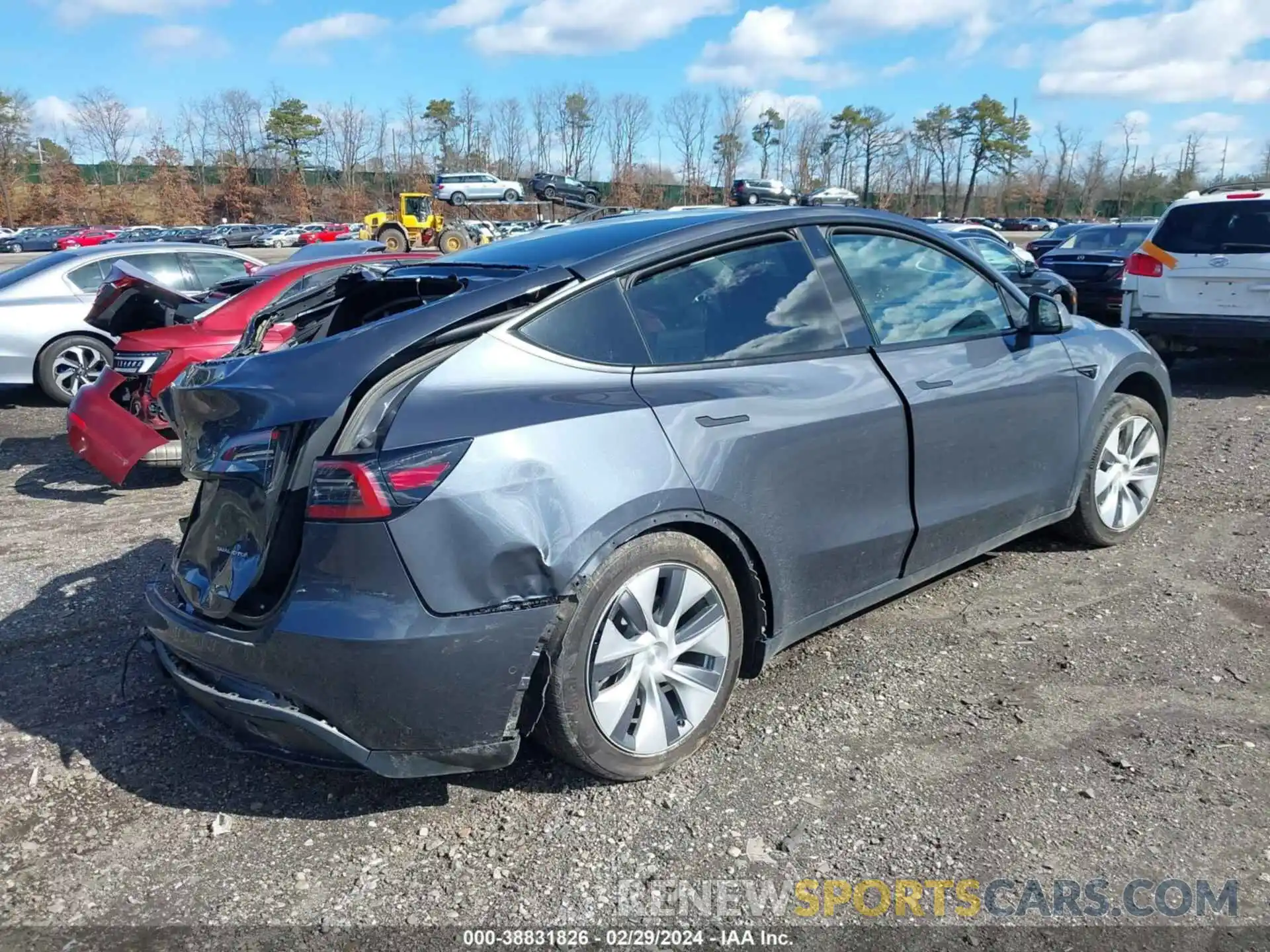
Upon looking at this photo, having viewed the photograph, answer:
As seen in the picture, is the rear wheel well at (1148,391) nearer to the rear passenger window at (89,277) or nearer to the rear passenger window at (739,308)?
the rear passenger window at (739,308)

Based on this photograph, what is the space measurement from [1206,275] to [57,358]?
10.8 m

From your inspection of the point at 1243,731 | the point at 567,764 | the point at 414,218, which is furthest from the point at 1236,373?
the point at 414,218

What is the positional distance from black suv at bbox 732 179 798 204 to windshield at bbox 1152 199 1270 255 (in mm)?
5210

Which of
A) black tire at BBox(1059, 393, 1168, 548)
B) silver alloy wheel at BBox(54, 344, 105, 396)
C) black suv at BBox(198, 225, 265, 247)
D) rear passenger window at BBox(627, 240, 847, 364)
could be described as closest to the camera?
rear passenger window at BBox(627, 240, 847, 364)

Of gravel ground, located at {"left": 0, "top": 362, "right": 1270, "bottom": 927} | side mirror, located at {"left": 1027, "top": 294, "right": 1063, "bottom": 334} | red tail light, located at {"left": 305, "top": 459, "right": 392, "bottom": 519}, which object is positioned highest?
side mirror, located at {"left": 1027, "top": 294, "right": 1063, "bottom": 334}

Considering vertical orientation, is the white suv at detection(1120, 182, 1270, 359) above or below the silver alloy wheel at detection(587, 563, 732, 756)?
above

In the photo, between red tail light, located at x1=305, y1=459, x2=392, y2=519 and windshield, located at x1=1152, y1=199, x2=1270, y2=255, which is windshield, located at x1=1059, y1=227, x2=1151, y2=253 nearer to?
windshield, located at x1=1152, y1=199, x2=1270, y2=255

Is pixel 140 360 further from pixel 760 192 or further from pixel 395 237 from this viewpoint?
pixel 395 237

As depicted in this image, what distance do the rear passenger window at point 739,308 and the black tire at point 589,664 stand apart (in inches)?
24.4

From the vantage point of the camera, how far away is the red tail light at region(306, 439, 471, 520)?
2.44 m

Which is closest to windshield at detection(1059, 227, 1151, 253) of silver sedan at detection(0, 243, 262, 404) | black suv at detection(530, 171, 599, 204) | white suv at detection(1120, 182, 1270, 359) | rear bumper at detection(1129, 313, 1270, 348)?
white suv at detection(1120, 182, 1270, 359)

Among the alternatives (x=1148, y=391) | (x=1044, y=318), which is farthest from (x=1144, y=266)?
(x=1044, y=318)

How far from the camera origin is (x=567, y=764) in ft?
9.70

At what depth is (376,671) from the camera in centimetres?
245
